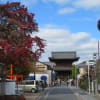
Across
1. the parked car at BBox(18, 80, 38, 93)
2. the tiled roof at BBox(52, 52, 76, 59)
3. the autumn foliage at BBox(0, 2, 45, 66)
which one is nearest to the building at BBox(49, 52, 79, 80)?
the tiled roof at BBox(52, 52, 76, 59)

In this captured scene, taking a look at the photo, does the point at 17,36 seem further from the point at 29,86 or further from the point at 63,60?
the point at 63,60

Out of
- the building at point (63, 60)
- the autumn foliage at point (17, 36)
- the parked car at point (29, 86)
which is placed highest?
the building at point (63, 60)

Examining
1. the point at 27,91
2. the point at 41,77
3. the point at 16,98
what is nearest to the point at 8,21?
the point at 16,98

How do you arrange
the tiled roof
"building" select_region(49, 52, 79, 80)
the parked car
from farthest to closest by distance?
the tiled roof
"building" select_region(49, 52, 79, 80)
the parked car

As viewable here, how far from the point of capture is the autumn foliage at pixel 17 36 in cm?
1266

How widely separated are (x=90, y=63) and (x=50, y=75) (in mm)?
37249

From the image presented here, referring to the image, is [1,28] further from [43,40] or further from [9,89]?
[9,89]

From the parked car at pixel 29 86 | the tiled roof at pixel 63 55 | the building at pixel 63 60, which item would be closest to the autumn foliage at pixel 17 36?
the parked car at pixel 29 86

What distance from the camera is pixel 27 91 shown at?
38.1 metres

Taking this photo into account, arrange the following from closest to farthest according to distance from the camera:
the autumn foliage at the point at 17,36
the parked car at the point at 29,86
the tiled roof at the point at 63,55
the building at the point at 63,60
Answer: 1. the autumn foliage at the point at 17,36
2. the parked car at the point at 29,86
3. the building at the point at 63,60
4. the tiled roof at the point at 63,55

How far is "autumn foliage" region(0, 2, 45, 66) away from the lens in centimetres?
1266

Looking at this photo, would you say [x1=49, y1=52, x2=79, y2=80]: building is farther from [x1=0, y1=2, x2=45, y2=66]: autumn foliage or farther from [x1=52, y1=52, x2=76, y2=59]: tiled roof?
[x1=0, y1=2, x2=45, y2=66]: autumn foliage

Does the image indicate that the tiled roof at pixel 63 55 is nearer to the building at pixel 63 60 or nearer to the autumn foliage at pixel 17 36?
the building at pixel 63 60

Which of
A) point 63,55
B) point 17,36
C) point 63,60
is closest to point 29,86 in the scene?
point 17,36
